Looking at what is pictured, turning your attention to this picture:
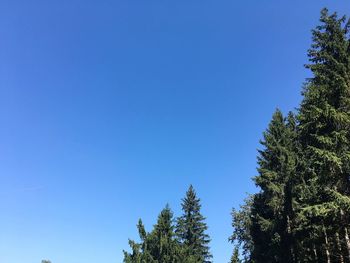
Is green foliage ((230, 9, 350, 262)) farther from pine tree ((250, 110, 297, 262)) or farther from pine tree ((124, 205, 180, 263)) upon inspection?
pine tree ((124, 205, 180, 263))

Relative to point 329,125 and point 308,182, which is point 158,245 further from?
point 329,125

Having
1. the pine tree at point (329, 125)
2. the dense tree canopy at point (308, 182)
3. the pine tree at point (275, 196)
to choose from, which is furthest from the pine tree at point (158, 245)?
the pine tree at point (329, 125)

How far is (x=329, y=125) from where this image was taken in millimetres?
20062

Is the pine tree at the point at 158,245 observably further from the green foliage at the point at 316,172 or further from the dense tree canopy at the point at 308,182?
the green foliage at the point at 316,172

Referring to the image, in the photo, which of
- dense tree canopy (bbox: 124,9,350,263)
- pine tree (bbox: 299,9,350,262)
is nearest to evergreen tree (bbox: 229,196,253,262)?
dense tree canopy (bbox: 124,9,350,263)

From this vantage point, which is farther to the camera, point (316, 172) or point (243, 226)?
point (243, 226)

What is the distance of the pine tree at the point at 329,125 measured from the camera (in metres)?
18.7

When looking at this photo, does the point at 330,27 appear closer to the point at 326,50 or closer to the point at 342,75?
the point at 326,50

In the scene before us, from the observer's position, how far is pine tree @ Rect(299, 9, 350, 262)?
18703 mm

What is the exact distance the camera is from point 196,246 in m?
52.8

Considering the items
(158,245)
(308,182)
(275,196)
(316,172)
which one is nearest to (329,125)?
(316,172)

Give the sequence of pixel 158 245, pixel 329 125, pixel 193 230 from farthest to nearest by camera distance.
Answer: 1. pixel 193 230
2. pixel 158 245
3. pixel 329 125

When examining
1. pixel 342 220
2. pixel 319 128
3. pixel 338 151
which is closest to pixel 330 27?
pixel 319 128

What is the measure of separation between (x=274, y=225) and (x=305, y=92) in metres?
14.1
